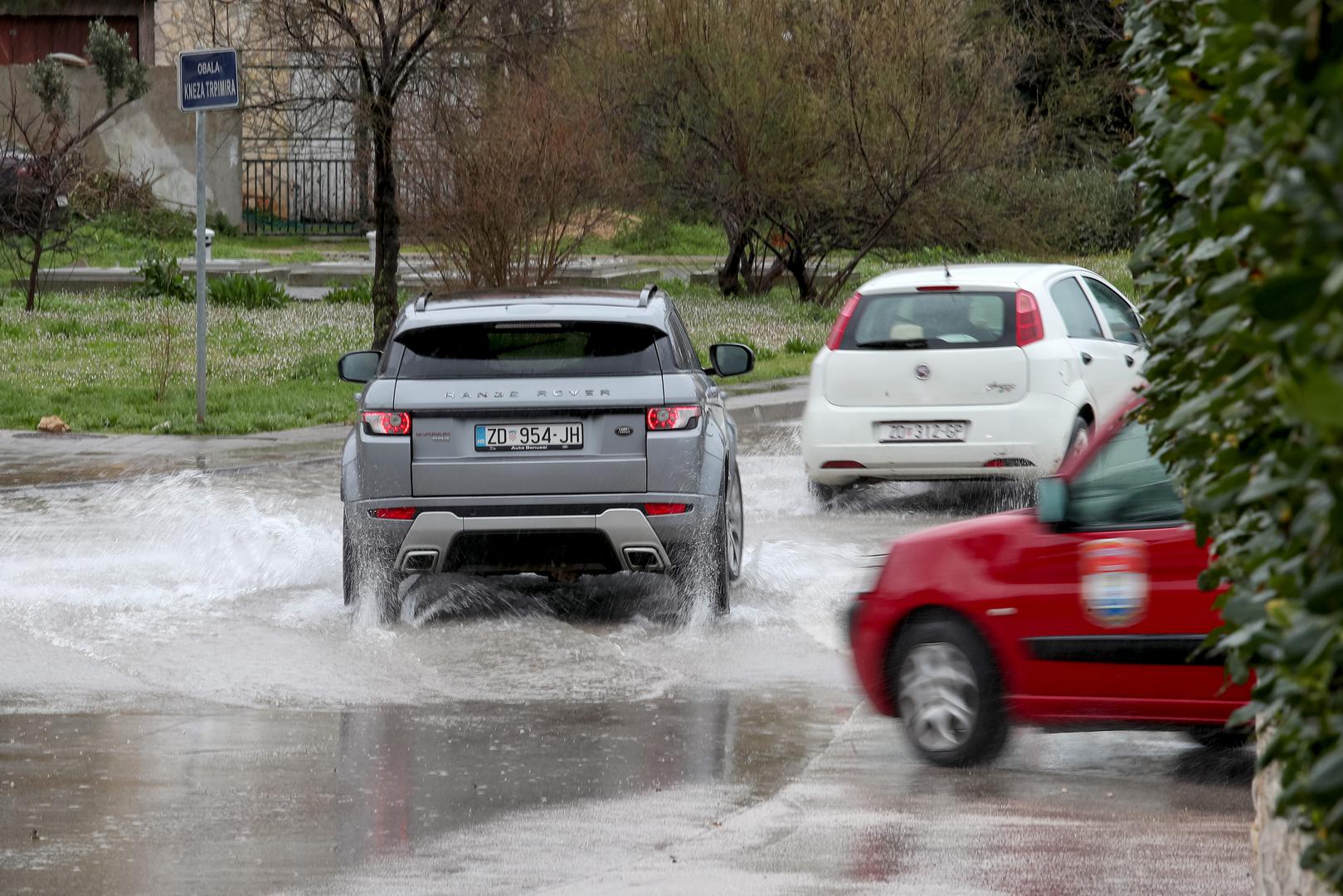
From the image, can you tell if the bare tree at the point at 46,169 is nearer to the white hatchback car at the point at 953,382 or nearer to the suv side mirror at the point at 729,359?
the white hatchback car at the point at 953,382

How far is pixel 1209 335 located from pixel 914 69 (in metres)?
27.6

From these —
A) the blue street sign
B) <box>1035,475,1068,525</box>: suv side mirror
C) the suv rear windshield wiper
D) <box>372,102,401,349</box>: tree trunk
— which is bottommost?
<box>372,102,401,349</box>: tree trunk

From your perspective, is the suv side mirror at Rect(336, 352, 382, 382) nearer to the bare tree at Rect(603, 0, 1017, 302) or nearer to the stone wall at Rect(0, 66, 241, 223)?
the bare tree at Rect(603, 0, 1017, 302)

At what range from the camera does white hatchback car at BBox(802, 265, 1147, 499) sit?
12695mm

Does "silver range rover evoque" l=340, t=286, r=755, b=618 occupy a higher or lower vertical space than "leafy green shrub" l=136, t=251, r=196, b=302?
higher

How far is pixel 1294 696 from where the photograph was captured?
93.0 inches

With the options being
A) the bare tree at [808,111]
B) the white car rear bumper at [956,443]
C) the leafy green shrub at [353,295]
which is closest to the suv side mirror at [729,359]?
the white car rear bumper at [956,443]

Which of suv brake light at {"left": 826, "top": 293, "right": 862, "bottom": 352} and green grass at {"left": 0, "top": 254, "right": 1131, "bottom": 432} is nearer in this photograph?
suv brake light at {"left": 826, "top": 293, "right": 862, "bottom": 352}

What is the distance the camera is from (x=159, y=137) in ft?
120

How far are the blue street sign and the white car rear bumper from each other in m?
5.66

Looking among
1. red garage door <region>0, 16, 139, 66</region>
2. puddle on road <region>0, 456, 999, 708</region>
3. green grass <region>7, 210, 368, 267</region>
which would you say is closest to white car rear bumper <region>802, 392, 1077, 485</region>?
puddle on road <region>0, 456, 999, 708</region>

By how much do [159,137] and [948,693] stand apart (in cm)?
3191

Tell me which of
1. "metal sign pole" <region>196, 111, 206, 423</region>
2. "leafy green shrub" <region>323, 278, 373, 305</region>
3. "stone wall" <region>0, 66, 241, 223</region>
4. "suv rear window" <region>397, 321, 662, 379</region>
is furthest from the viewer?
"stone wall" <region>0, 66, 241, 223</region>

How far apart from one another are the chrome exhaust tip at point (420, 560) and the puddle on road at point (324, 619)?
0.32m
